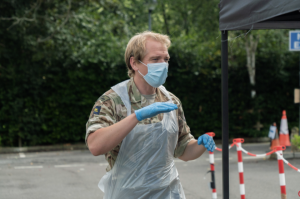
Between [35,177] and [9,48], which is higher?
[9,48]

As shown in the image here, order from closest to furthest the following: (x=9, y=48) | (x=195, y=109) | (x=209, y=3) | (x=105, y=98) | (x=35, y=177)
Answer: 1. (x=105, y=98)
2. (x=35, y=177)
3. (x=9, y=48)
4. (x=195, y=109)
5. (x=209, y=3)

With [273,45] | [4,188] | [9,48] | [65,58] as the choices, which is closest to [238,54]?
[273,45]

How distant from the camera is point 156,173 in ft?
7.80

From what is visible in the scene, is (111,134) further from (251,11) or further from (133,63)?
(251,11)

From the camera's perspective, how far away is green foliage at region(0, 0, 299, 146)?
1153 centimetres

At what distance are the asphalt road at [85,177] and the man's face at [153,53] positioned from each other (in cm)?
346

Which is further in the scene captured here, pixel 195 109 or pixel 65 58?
pixel 195 109

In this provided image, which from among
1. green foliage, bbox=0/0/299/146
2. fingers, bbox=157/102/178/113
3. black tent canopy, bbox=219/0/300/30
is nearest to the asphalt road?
green foliage, bbox=0/0/299/146

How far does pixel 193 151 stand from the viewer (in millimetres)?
2559

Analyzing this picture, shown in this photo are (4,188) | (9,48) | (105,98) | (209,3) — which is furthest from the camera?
(209,3)

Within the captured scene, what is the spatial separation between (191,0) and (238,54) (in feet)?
8.90

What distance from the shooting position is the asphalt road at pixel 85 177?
21.2 feet

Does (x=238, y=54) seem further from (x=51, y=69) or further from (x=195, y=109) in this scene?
(x=51, y=69)

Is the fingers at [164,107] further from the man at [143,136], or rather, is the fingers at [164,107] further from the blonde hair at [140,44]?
the blonde hair at [140,44]
